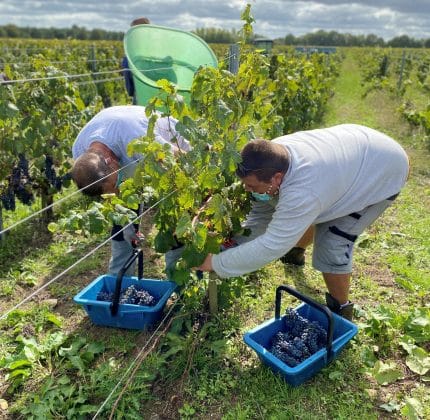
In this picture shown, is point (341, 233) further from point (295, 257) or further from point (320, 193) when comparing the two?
point (295, 257)

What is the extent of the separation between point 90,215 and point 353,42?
95.2m

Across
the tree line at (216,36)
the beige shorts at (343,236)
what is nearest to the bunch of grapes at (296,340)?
the beige shorts at (343,236)

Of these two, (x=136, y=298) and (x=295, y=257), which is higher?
(x=136, y=298)

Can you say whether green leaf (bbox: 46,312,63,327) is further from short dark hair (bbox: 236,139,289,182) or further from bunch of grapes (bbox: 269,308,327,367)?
short dark hair (bbox: 236,139,289,182)

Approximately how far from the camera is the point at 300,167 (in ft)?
7.93

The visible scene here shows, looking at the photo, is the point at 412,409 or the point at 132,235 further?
the point at 132,235

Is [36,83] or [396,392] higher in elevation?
[36,83]

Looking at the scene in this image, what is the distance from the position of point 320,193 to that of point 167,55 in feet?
10.6

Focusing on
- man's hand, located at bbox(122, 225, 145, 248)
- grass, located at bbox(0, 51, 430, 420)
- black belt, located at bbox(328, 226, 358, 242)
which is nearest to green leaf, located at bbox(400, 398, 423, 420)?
grass, located at bbox(0, 51, 430, 420)

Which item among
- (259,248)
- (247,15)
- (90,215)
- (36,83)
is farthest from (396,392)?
(36,83)

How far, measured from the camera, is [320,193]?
2.41 meters

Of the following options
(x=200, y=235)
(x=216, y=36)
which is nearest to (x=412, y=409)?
(x=200, y=235)

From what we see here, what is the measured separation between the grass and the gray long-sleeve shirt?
629 millimetres

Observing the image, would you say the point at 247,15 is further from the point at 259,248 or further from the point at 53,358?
the point at 53,358
